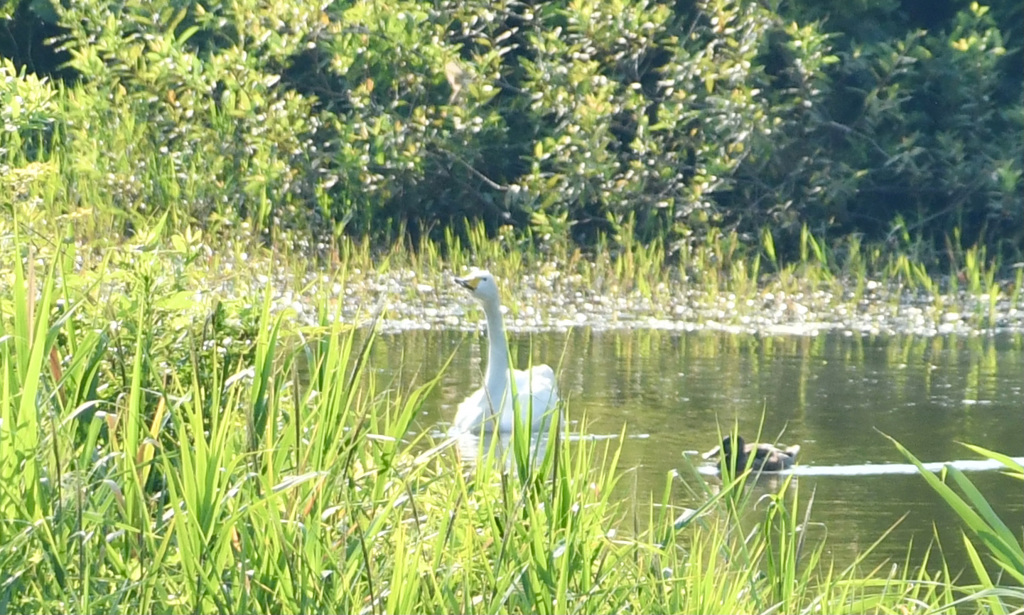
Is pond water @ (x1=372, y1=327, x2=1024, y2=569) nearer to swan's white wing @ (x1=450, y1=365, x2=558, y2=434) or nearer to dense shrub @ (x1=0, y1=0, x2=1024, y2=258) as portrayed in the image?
swan's white wing @ (x1=450, y1=365, x2=558, y2=434)

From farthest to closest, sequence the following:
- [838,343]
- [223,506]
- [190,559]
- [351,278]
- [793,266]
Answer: [793,266] → [351,278] → [838,343] → [223,506] → [190,559]

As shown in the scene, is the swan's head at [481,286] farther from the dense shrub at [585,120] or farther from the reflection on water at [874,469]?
the dense shrub at [585,120]

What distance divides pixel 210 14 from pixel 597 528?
38.4 feet

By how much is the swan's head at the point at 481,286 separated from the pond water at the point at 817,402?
249 mm

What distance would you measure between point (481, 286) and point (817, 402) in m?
1.75

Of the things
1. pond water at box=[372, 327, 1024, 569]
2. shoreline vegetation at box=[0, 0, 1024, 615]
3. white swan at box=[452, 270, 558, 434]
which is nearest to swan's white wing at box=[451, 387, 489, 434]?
white swan at box=[452, 270, 558, 434]

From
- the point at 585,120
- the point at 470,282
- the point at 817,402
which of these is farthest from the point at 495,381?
the point at 585,120

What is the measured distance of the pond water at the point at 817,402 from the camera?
21.9 feet

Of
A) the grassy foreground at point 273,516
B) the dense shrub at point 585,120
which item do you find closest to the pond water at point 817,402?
the grassy foreground at point 273,516

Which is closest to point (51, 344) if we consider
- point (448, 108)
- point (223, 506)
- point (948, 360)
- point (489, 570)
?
point (223, 506)

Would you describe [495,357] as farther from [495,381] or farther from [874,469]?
[874,469]

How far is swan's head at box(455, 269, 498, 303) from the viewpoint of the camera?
29.0 feet

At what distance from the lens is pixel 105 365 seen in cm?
447

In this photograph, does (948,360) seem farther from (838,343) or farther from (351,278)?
(351,278)
